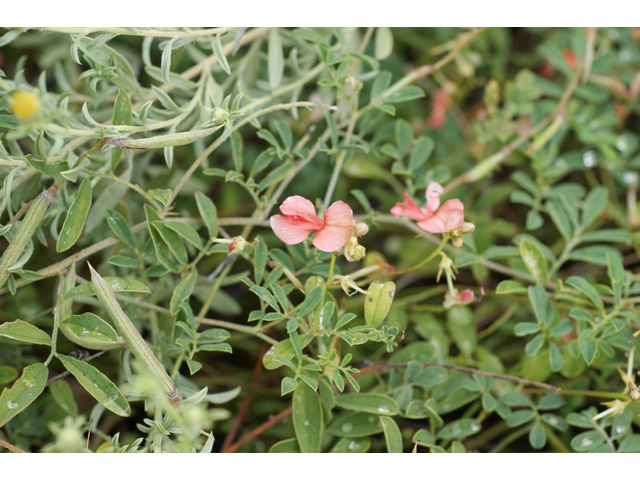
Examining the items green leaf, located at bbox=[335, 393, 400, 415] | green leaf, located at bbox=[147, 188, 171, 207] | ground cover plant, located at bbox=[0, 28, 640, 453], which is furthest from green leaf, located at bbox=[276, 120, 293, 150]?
green leaf, located at bbox=[335, 393, 400, 415]

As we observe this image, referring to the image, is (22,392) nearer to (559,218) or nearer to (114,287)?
(114,287)

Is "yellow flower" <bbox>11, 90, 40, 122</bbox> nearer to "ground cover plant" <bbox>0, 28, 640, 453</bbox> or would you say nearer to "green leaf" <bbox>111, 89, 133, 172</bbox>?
"ground cover plant" <bbox>0, 28, 640, 453</bbox>

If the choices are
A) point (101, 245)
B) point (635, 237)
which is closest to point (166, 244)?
point (101, 245)

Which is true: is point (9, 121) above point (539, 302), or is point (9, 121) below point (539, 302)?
above

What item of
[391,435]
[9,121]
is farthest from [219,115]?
[391,435]

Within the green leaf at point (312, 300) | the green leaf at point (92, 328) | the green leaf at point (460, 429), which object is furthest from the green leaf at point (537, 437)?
the green leaf at point (92, 328)

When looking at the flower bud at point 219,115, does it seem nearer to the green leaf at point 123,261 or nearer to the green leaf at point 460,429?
the green leaf at point 123,261
